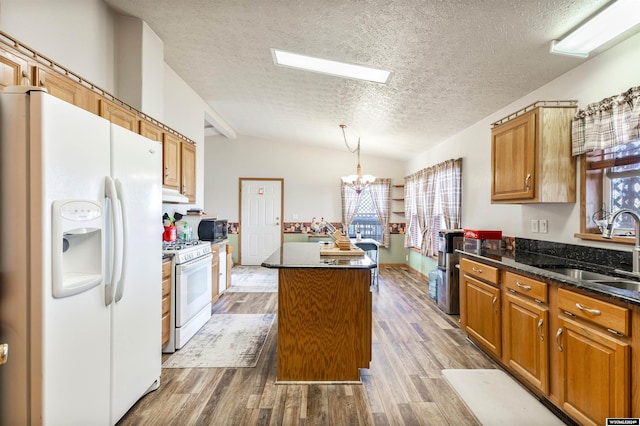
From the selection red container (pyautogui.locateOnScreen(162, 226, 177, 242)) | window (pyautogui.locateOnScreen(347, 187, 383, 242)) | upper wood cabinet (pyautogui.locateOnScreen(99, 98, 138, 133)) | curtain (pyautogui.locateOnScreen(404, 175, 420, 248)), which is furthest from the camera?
window (pyautogui.locateOnScreen(347, 187, 383, 242))

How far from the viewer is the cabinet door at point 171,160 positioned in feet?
9.98

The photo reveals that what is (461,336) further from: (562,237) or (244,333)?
(244,333)

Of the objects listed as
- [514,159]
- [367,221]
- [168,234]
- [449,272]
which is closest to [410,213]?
[367,221]

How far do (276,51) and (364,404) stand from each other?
305 cm

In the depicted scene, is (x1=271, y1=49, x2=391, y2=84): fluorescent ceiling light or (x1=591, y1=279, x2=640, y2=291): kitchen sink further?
(x1=271, y1=49, x2=391, y2=84): fluorescent ceiling light

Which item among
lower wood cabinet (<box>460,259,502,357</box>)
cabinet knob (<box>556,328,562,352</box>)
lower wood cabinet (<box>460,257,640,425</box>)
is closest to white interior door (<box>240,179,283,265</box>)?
lower wood cabinet (<box>460,259,502,357</box>)

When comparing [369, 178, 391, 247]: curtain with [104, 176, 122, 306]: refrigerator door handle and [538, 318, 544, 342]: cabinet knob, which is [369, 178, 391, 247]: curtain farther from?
[104, 176, 122, 306]: refrigerator door handle

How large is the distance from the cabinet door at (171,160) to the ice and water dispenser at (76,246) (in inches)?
62.1

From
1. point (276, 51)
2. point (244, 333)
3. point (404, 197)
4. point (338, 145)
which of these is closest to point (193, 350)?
point (244, 333)

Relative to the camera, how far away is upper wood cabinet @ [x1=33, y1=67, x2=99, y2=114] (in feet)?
5.23

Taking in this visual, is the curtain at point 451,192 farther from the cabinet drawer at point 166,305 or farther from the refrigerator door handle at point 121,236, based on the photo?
the refrigerator door handle at point 121,236

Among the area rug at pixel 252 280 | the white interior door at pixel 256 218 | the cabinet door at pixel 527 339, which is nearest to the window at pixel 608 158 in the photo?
the cabinet door at pixel 527 339

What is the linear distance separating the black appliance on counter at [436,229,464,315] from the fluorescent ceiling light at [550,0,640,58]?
6.96 ft

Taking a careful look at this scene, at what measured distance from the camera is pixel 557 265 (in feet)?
7.30
